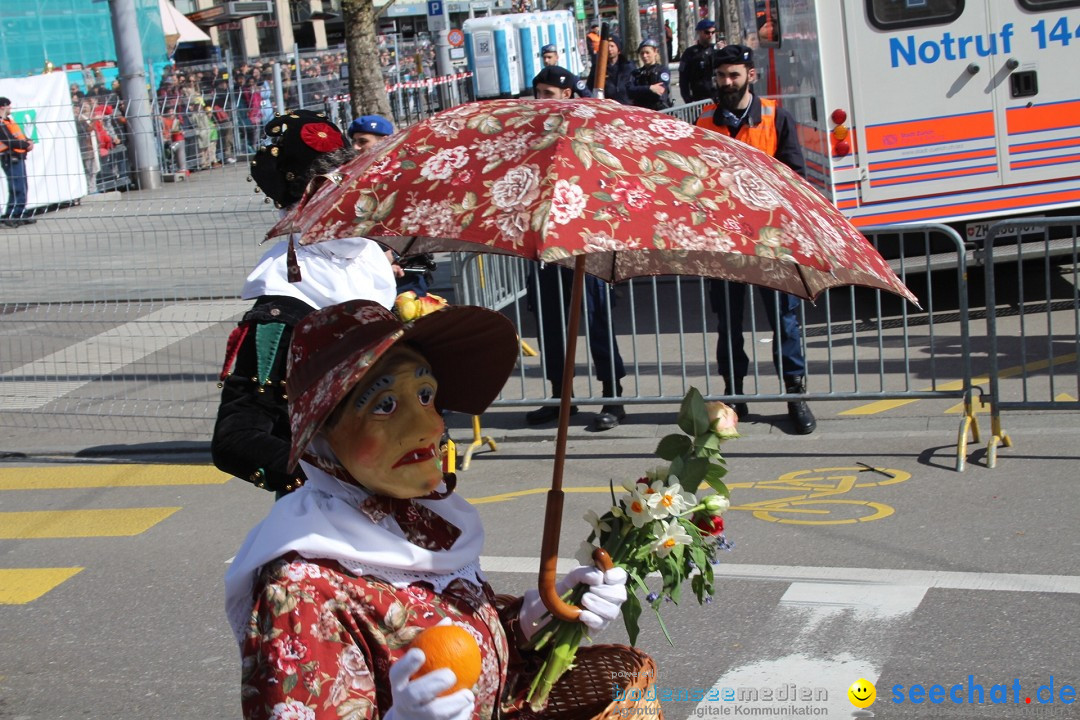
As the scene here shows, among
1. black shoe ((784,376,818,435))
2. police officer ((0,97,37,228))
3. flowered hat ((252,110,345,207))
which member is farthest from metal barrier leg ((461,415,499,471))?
police officer ((0,97,37,228))

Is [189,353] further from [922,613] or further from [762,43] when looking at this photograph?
[922,613]

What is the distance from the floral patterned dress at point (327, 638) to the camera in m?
2.16

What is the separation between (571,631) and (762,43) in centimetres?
1032

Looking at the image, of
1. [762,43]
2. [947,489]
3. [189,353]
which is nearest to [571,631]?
[947,489]

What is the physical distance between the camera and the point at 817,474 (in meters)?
6.63

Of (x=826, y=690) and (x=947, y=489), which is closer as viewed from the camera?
(x=826, y=690)

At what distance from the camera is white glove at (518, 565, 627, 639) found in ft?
8.05

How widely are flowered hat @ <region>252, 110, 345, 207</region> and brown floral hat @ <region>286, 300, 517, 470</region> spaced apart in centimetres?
99

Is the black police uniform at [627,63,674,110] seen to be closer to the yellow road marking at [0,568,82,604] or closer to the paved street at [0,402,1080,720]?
the paved street at [0,402,1080,720]

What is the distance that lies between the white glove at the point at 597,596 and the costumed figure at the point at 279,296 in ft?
2.06

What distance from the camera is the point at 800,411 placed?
7.35m

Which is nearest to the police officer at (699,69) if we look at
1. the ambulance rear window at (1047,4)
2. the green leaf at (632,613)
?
the ambulance rear window at (1047,4)

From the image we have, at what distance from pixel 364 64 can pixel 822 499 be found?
6955 mm

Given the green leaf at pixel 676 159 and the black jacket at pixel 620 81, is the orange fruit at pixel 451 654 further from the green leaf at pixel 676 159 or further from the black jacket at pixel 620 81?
the black jacket at pixel 620 81
